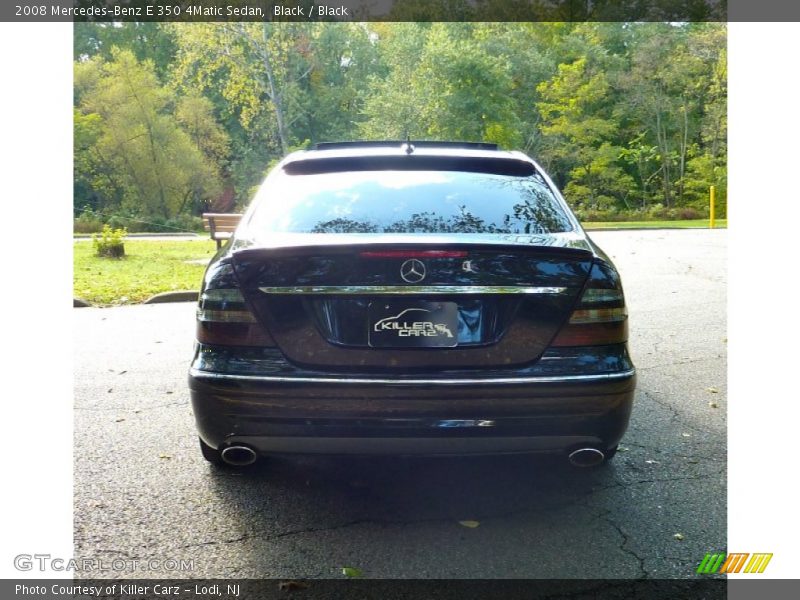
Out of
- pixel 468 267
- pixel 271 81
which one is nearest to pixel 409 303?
pixel 468 267

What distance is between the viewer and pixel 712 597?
2590 millimetres

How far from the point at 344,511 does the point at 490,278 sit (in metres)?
1.27

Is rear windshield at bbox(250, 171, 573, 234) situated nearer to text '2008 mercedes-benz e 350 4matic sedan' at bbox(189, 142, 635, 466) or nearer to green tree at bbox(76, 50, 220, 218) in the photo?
text '2008 mercedes-benz e 350 4matic sedan' at bbox(189, 142, 635, 466)

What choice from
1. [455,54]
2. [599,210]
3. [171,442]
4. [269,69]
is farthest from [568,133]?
[171,442]

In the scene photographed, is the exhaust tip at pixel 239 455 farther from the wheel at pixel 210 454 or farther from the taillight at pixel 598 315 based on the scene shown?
the taillight at pixel 598 315

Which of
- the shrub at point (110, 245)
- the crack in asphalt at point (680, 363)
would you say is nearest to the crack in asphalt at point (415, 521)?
the crack in asphalt at point (680, 363)

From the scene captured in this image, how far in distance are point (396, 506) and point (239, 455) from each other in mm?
773

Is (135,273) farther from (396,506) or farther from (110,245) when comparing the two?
(396,506)

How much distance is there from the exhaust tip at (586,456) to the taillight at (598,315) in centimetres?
45

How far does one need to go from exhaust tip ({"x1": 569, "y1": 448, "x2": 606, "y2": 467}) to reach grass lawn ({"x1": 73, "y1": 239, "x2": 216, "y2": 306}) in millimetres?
8255

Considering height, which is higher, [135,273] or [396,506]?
[135,273]

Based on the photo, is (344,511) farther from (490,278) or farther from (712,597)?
(712,597)

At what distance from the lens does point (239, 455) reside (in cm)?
301

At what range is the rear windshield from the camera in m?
3.16
